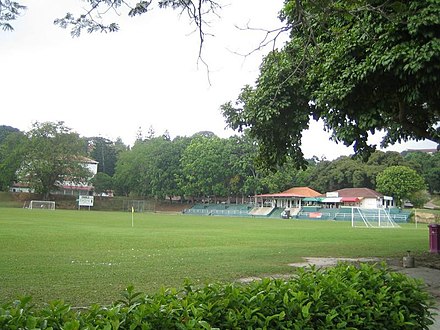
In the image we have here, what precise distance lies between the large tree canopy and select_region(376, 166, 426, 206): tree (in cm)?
4762

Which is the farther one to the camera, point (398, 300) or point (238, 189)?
point (238, 189)

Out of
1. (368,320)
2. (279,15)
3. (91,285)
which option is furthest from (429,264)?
(368,320)

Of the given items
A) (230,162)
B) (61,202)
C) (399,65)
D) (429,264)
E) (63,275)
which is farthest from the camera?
(61,202)

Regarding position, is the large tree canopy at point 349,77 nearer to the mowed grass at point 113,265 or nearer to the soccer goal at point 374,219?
the mowed grass at point 113,265

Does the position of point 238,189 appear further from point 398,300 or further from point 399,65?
point 398,300

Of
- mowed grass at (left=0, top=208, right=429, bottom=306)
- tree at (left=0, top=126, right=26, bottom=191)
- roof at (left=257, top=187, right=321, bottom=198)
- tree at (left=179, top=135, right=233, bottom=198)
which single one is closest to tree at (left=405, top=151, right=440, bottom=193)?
roof at (left=257, top=187, right=321, bottom=198)

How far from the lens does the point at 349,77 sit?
8812mm

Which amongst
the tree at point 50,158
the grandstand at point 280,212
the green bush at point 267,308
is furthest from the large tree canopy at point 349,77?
the tree at point 50,158

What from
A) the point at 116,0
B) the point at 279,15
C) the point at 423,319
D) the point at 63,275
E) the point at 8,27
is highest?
the point at 279,15

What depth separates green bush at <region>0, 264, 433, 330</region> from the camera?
2516mm

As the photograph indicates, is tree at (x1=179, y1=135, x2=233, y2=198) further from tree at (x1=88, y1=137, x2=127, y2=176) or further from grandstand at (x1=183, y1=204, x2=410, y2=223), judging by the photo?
tree at (x1=88, y1=137, x2=127, y2=176)

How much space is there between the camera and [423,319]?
3.65m

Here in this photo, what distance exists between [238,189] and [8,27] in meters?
64.4

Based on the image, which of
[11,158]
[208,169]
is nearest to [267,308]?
[208,169]
